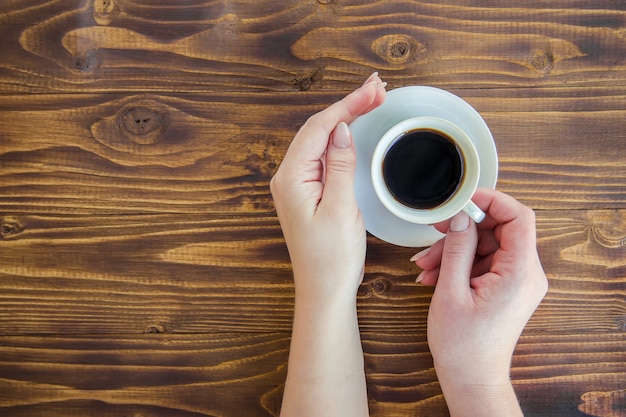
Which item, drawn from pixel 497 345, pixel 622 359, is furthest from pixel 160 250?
pixel 622 359

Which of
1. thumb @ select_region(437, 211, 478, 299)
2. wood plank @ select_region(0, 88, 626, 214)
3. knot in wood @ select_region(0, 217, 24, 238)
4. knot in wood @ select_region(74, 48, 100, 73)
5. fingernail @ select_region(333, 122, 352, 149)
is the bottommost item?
thumb @ select_region(437, 211, 478, 299)

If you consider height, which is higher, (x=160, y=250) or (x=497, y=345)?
(x=160, y=250)

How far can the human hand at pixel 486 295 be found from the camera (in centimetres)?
78

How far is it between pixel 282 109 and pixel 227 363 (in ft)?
1.52

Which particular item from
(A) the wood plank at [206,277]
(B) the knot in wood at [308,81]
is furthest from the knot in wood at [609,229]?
(B) the knot in wood at [308,81]

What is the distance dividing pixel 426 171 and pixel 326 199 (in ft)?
0.54

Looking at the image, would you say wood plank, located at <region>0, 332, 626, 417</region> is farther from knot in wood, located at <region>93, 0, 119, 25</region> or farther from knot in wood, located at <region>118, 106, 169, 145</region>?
knot in wood, located at <region>93, 0, 119, 25</region>

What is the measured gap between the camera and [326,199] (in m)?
0.79

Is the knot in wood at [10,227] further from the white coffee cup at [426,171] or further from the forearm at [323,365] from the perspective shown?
the white coffee cup at [426,171]

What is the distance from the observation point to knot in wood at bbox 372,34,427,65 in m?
0.92

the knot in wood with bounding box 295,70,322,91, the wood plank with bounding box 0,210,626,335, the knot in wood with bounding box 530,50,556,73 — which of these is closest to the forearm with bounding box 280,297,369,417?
the wood plank with bounding box 0,210,626,335

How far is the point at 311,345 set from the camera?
0.84 metres

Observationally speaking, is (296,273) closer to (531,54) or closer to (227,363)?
(227,363)

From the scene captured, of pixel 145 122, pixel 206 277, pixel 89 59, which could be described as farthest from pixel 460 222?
pixel 89 59
